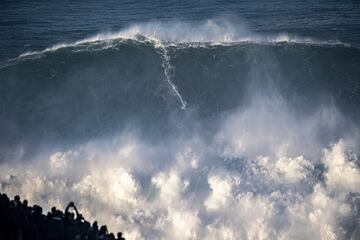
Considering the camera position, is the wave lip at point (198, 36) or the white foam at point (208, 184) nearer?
the white foam at point (208, 184)

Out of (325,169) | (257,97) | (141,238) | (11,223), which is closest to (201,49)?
(257,97)

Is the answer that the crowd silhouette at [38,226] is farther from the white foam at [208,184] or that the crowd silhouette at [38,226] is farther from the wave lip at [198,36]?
the wave lip at [198,36]

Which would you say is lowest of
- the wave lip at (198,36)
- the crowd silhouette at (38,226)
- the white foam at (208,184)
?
the white foam at (208,184)

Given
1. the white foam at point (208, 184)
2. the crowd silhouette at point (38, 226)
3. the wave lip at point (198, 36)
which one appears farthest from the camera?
the wave lip at point (198, 36)

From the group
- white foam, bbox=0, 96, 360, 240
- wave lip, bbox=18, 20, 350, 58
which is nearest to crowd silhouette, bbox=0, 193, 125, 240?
white foam, bbox=0, 96, 360, 240

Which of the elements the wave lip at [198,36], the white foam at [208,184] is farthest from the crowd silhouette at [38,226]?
the wave lip at [198,36]

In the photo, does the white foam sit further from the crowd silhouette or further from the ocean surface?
the crowd silhouette

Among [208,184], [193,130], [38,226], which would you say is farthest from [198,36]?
[38,226]

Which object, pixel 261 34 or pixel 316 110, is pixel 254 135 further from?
pixel 261 34
